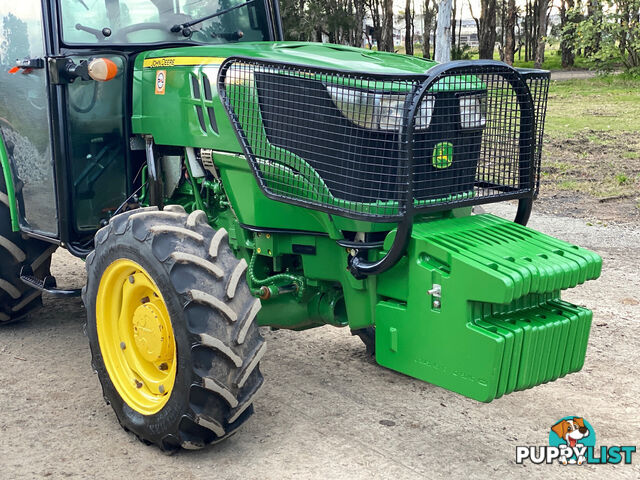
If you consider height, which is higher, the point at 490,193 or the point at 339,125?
the point at 339,125

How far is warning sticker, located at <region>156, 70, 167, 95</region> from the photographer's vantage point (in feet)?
14.9

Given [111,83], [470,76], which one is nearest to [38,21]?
[111,83]

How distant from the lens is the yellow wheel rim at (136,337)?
3.95 m

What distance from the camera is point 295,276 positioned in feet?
14.3

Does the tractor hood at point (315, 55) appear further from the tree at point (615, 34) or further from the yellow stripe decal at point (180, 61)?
the tree at point (615, 34)

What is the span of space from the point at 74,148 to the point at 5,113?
2.65 ft

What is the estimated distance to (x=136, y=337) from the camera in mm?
4086

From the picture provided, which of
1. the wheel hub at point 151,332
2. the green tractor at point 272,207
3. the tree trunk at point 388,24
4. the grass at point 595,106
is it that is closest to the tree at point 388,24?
the tree trunk at point 388,24

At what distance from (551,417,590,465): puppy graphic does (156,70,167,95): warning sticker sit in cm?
277

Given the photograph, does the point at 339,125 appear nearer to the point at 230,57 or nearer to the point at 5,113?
the point at 230,57

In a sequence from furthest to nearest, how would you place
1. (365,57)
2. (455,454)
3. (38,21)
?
(38,21)
(365,57)
(455,454)

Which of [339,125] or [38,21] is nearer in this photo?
[339,125]

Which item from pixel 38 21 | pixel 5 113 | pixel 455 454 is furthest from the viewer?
pixel 5 113

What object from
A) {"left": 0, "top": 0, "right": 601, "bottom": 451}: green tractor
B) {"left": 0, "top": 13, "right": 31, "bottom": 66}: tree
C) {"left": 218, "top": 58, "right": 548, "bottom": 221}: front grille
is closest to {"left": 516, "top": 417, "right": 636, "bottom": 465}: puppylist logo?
{"left": 0, "top": 0, "right": 601, "bottom": 451}: green tractor
